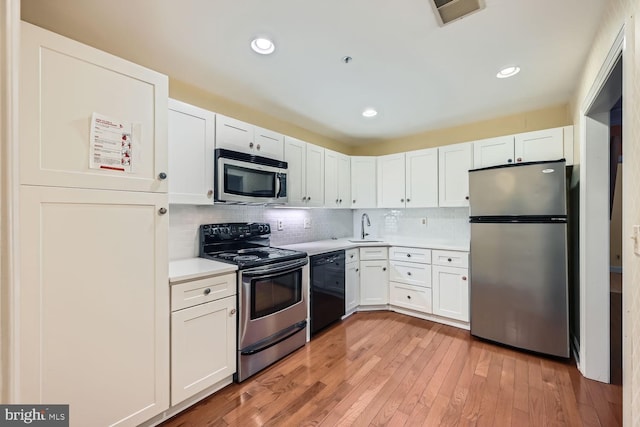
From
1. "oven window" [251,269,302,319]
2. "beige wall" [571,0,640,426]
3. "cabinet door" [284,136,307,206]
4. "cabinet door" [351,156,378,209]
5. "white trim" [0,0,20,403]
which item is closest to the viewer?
"white trim" [0,0,20,403]

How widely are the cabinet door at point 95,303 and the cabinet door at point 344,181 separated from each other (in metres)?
2.45

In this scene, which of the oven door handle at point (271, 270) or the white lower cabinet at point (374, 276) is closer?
the oven door handle at point (271, 270)

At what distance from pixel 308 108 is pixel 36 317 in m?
2.61

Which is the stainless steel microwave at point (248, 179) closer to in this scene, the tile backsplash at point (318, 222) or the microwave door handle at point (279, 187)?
the microwave door handle at point (279, 187)

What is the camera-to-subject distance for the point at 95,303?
1.34 meters

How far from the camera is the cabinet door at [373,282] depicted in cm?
342

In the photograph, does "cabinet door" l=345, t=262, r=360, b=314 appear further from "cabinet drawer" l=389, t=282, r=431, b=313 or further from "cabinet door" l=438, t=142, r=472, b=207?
"cabinet door" l=438, t=142, r=472, b=207

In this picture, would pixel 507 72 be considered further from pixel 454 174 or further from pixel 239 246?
pixel 239 246

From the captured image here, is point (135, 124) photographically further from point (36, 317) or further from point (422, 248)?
point (422, 248)

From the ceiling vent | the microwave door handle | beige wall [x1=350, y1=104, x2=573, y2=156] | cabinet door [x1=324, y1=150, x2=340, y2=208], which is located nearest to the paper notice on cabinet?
the microwave door handle

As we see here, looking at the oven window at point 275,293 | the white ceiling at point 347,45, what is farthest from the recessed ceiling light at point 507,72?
the oven window at point 275,293

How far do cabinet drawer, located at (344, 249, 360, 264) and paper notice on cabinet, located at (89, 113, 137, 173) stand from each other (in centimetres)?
231

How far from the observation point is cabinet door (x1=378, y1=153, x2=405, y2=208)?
362 cm

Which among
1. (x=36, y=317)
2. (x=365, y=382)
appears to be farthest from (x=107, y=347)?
(x=365, y=382)
